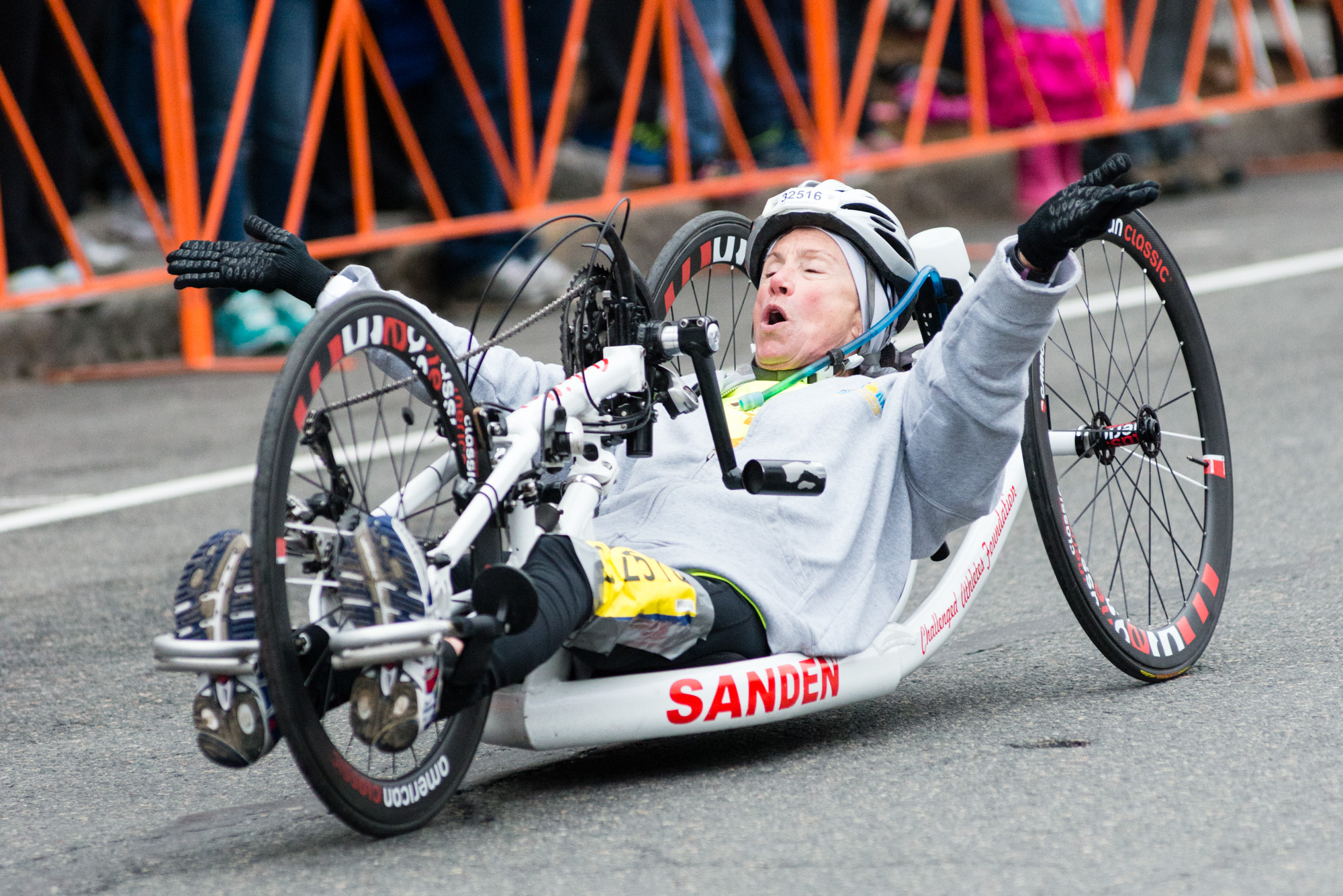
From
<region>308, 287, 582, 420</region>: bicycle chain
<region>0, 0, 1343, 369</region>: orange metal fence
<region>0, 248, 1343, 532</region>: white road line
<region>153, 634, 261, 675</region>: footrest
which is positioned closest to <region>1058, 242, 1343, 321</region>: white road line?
<region>0, 248, 1343, 532</region>: white road line

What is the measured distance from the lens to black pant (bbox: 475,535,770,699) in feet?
9.41

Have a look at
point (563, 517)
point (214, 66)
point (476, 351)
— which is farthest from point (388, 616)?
point (214, 66)

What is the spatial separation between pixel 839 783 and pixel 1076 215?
3.05ft

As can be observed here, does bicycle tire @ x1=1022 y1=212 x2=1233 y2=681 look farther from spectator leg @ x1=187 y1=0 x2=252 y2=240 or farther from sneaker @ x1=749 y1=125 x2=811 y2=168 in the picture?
sneaker @ x1=749 y1=125 x2=811 y2=168

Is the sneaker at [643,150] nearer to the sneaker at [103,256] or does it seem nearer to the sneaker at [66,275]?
the sneaker at [103,256]

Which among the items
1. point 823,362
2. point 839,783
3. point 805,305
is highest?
point 805,305

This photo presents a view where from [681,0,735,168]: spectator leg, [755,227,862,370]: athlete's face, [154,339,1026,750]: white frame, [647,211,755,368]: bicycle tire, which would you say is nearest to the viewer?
[154,339,1026,750]: white frame

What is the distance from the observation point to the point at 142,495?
6.03m

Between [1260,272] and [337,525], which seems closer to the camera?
[337,525]

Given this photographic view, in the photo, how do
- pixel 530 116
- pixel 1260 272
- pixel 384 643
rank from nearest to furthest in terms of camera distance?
pixel 384 643
pixel 1260 272
pixel 530 116

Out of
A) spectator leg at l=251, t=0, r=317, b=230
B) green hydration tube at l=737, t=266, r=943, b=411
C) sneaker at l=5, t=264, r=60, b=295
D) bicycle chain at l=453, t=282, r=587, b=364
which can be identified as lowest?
green hydration tube at l=737, t=266, r=943, b=411

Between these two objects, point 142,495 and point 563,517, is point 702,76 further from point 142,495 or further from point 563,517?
point 563,517

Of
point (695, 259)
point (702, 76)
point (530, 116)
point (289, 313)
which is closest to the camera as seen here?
point (695, 259)

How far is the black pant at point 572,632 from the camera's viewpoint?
287 centimetres
